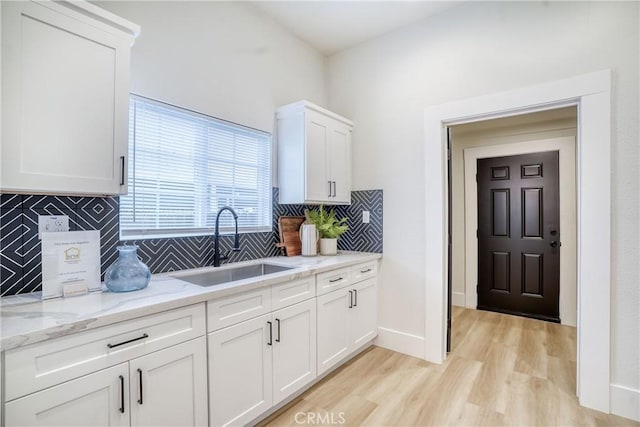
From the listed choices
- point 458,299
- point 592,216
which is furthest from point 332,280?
point 458,299

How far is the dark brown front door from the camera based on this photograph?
360 centimetres

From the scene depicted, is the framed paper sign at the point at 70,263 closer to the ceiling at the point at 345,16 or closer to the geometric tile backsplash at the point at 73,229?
the geometric tile backsplash at the point at 73,229

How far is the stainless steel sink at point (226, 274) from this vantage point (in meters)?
1.99

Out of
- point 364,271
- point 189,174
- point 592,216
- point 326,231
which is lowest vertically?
point 364,271

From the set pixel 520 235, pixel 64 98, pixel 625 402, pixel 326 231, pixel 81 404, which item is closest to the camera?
pixel 81 404

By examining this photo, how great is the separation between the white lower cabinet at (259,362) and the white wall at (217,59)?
154 cm

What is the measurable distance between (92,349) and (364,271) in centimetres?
204

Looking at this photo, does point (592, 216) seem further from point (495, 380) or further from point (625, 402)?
point (495, 380)

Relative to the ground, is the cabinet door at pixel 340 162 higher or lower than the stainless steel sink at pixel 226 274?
higher

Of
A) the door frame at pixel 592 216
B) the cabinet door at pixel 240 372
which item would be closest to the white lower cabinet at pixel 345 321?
the cabinet door at pixel 240 372

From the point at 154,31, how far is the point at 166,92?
→ 1.22 feet

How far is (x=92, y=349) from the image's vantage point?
45.0 inches

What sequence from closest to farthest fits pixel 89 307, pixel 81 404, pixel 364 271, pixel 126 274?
pixel 81 404, pixel 89 307, pixel 126 274, pixel 364 271

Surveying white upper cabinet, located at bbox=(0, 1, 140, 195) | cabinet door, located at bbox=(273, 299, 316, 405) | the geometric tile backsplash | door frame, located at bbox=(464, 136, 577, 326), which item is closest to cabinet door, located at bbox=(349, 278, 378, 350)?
cabinet door, located at bbox=(273, 299, 316, 405)
